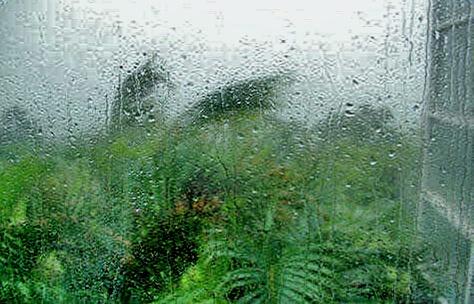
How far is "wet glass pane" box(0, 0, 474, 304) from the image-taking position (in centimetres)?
136

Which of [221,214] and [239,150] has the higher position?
[239,150]

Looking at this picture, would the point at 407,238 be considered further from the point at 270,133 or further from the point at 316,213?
the point at 270,133

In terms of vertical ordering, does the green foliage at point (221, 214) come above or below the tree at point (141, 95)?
below

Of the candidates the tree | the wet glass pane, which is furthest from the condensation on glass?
the tree

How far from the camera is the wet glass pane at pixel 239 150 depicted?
136cm

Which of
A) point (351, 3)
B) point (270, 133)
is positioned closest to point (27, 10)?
point (270, 133)

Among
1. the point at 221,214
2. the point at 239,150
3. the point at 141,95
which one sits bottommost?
the point at 221,214

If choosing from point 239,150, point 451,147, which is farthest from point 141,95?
point 451,147

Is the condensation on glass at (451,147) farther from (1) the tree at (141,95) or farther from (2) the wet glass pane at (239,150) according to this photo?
(1) the tree at (141,95)

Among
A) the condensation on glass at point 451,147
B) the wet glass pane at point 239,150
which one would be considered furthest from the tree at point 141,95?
the condensation on glass at point 451,147

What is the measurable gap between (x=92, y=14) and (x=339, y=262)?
78 centimetres

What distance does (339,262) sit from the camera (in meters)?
1.44

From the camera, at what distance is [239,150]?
142cm

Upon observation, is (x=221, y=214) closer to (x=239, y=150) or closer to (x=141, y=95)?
(x=239, y=150)
